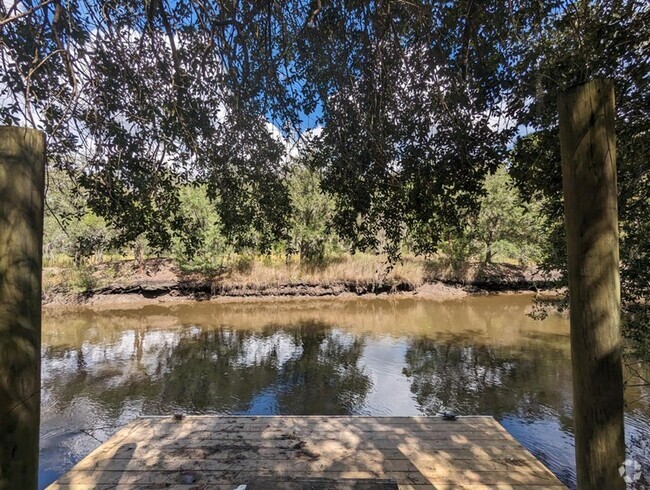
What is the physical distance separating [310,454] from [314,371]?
436 centimetres

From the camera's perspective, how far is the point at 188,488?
3.07 m

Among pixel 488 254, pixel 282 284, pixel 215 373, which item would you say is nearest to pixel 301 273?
pixel 282 284

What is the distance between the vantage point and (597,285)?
1248 millimetres

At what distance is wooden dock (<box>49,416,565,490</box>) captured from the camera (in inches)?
125

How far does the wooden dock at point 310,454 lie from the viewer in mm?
3170

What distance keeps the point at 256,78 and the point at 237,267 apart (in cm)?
1419

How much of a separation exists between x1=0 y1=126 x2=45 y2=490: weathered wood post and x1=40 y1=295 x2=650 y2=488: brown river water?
172 inches

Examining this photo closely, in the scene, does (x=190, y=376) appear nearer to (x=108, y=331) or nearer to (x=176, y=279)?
(x=108, y=331)

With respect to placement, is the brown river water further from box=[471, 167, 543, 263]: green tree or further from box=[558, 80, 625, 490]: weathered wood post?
box=[471, 167, 543, 263]: green tree

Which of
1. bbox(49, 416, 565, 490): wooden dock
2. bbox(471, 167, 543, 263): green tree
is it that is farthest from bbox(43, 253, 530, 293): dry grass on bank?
bbox(49, 416, 565, 490): wooden dock

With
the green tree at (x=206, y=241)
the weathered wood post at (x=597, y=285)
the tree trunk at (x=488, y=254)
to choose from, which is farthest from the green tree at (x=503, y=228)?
the weathered wood post at (x=597, y=285)

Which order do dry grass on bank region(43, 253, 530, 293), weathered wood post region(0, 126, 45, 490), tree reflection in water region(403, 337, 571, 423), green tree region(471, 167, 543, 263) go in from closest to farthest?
weathered wood post region(0, 126, 45, 490) → tree reflection in water region(403, 337, 571, 423) → green tree region(471, 167, 543, 263) → dry grass on bank region(43, 253, 530, 293)

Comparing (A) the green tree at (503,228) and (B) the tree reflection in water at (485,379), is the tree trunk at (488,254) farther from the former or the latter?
(B) the tree reflection in water at (485,379)

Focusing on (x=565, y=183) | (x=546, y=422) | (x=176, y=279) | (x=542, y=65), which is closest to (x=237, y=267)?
(x=176, y=279)
